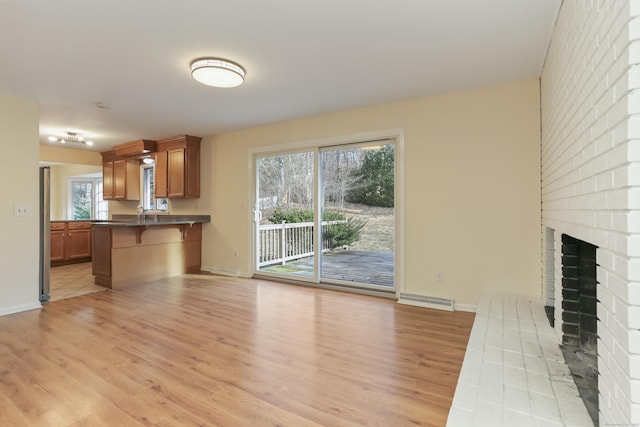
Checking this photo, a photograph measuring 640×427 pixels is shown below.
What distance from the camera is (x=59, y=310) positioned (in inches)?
137

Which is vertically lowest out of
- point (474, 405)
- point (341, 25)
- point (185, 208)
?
point (474, 405)

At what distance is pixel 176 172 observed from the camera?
223 inches

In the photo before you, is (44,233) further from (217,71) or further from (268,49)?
(268,49)

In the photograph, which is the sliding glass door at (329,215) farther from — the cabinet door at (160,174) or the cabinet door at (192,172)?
the cabinet door at (160,174)

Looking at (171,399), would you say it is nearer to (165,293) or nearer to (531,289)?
(165,293)

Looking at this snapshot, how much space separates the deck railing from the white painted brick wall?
311 cm

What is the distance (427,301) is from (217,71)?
3.18m

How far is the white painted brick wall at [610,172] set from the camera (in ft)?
3.11

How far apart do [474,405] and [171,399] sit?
161 cm

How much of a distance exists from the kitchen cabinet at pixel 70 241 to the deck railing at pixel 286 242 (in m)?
4.06

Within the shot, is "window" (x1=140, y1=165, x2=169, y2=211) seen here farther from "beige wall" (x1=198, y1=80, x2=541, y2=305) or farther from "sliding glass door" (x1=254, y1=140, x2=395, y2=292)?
"beige wall" (x1=198, y1=80, x2=541, y2=305)

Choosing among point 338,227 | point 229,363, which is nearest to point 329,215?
point 338,227

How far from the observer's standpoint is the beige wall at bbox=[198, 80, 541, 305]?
3174mm

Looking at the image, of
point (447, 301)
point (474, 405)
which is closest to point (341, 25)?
point (474, 405)
